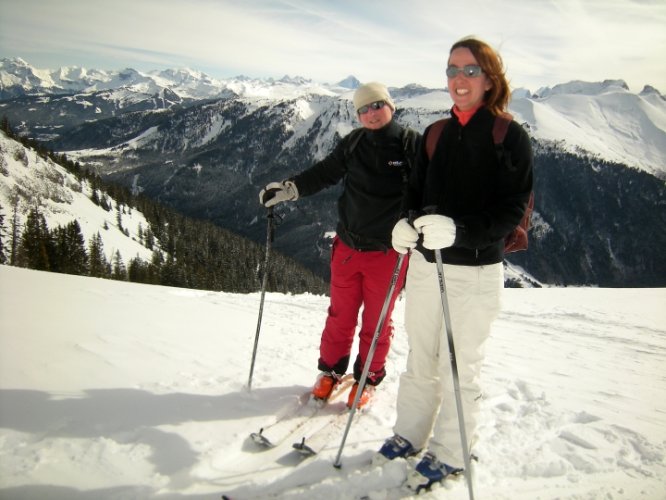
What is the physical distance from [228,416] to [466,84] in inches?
140

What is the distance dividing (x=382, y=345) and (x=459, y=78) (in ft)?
9.06

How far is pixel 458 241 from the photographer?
2637 mm

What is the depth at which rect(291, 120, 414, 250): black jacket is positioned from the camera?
3.90m

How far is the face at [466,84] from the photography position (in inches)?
109

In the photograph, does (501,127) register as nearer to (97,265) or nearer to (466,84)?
(466,84)

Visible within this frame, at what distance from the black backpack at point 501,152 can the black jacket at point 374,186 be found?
0.67 metres

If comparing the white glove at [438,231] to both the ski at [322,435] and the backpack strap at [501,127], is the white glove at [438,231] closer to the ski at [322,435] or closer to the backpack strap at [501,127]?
the backpack strap at [501,127]

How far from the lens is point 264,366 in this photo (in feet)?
16.4

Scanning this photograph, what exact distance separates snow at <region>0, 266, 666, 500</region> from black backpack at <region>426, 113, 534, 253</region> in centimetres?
188

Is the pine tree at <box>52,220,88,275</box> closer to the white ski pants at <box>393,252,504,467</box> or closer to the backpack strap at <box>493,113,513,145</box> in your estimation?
the white ski pants at <box>393,252,504,467</box>

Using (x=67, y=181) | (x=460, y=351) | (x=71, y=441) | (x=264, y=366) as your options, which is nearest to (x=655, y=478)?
(x=460, y=351)

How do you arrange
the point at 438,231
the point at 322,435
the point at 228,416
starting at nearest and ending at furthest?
the point at 438,231, the point at 322,435, the point at 228,416

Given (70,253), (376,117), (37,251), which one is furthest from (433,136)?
(70,253)

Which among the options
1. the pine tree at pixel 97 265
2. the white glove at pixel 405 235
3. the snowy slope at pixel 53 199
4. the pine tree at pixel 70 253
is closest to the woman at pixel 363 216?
the white glove at pixel 405 235
